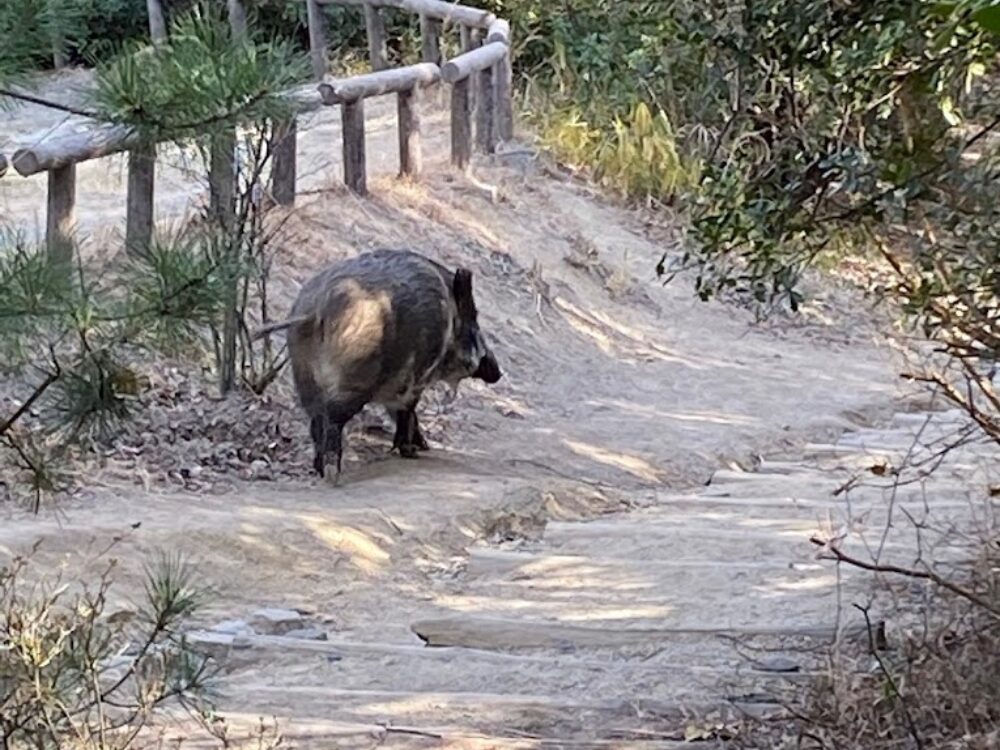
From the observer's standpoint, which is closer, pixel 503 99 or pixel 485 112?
pixel 485 112

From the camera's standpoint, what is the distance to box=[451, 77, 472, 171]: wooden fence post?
11.8 m

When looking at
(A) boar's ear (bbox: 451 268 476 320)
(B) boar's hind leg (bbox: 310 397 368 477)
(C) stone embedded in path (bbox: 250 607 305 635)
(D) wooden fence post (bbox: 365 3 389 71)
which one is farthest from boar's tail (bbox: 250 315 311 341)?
(D) wooden fence post (bbox: 365 3 389 71)

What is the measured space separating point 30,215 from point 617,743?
298 inches

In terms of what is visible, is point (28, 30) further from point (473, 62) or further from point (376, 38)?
point (376, 38)

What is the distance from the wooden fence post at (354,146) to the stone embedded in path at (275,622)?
5.11 meters

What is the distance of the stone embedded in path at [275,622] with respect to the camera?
17.1 feet

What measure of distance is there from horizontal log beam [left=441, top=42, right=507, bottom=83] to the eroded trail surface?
0.64m

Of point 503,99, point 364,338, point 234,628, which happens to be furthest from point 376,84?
point 234,628

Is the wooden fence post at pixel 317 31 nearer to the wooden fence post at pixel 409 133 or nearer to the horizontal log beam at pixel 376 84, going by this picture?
the horizontal log beam at pixel 376 84

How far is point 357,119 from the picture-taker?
10.2m

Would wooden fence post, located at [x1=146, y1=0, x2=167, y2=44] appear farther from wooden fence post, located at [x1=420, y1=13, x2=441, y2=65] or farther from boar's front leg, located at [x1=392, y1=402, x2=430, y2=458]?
boar's front leg, located at [x1=392, y1=402, x2=430, y2=458]

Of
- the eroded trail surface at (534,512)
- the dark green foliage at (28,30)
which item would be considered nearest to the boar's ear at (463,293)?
the eroded trail surface at (534,512)

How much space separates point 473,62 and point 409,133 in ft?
4.23

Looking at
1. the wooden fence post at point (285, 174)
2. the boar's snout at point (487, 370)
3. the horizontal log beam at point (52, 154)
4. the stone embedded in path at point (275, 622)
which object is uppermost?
the horizontal log beam at point (52, 154)
